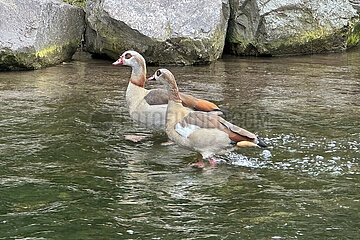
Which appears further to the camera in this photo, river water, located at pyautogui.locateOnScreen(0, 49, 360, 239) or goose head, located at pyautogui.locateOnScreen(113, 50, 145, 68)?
goose head, located at pyautogui.locateOnScreen(113, 50, 145, 68)

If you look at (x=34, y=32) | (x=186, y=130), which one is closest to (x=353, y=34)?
(x=34, y=32)

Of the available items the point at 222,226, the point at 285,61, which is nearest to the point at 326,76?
the point at 285,61

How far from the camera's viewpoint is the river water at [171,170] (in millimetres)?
3820

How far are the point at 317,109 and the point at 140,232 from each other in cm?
432

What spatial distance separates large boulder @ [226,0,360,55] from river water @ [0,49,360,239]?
2853 millimetres

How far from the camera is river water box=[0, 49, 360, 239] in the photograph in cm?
382

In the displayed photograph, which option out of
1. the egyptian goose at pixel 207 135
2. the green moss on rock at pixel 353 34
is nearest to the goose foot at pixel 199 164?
the egyptian goose at pixel 207 135

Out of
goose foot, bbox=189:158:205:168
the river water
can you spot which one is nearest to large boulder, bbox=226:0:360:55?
the river water

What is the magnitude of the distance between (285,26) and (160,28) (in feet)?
9.49

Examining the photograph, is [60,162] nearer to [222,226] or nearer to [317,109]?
[222,226]

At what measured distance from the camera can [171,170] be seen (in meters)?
5.14

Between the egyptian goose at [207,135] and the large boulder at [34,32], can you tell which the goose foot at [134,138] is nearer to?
the egyptian goose at [207,135]

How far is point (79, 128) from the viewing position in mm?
6461

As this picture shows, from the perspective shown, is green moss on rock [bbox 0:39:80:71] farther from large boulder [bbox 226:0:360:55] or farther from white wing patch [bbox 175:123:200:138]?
white wing patch [bbox 175:123:200:138]
